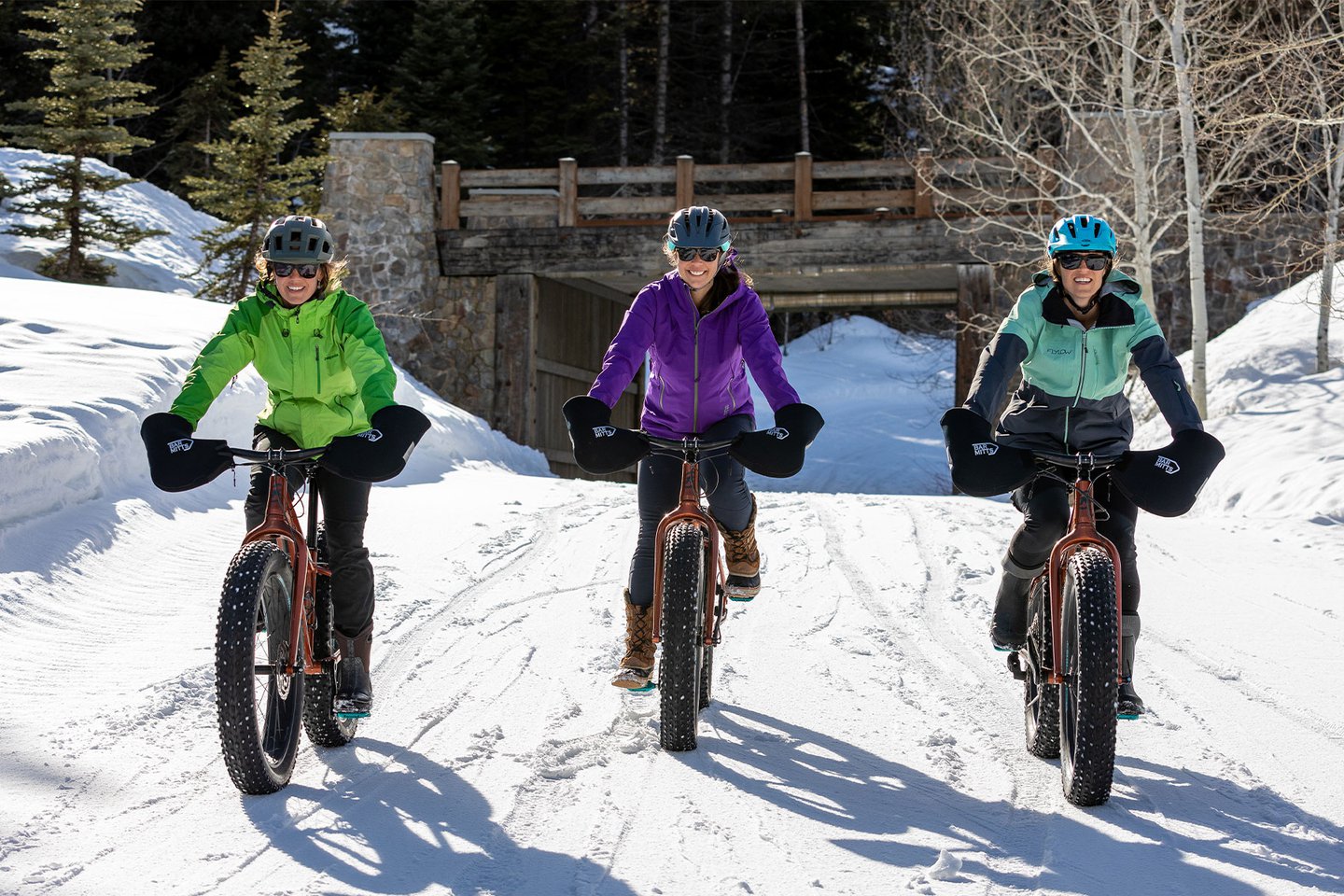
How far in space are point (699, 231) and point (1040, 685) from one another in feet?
6.29

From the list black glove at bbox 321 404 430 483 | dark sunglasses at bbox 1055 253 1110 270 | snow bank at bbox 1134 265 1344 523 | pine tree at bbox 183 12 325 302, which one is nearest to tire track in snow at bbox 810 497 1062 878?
dark sunglasses at bbox 1055 253 1110 270

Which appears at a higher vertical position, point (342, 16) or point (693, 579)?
point (342, 16)

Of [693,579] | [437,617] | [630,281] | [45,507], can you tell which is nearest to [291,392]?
[693,579]

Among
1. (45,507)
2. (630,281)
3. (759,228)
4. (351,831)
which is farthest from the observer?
(630,281)

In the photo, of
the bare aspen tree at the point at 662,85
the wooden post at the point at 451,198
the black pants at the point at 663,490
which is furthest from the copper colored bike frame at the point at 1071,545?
the bare aspen tree at the point at 662,85

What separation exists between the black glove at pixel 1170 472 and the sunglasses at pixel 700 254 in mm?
1540

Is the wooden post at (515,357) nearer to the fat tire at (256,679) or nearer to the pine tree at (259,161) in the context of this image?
the pine tree at (259,161)

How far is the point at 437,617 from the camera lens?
6.55m

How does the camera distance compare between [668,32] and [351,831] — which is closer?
[351,831]

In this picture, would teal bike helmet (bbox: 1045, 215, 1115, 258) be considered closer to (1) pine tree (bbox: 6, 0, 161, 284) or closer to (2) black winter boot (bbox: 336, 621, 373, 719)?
(2) black winter boot (bbox: 336, 621, 373, 719)

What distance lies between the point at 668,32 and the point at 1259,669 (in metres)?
28.8

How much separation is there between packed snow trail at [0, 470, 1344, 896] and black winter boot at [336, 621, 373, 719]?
6.6 inches

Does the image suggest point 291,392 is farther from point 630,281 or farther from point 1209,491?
point 630,281

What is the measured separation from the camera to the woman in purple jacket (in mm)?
4531
